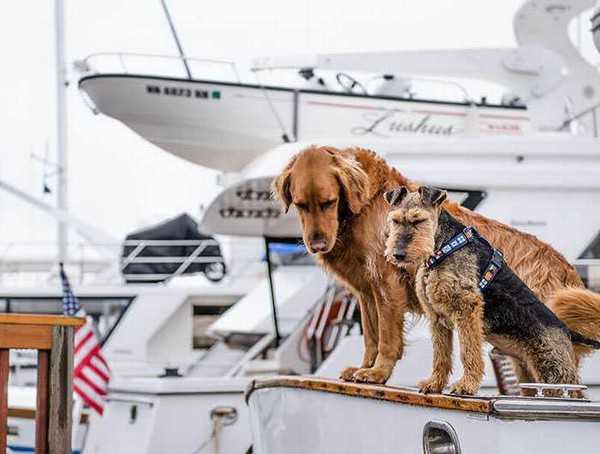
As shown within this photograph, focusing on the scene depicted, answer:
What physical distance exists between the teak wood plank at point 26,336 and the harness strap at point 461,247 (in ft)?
9.14

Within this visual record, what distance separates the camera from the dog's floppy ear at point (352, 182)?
4.87 meters

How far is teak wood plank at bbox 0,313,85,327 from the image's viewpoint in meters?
6.33

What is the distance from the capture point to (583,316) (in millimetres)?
4797

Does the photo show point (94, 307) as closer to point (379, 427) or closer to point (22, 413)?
point (22, 413)

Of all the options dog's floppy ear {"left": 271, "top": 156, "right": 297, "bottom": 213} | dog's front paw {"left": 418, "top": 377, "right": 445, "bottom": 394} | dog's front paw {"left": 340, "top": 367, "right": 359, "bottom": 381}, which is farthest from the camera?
dog's front paw {"left": 340, "top": 367, "right": 359, "bottom": 381}

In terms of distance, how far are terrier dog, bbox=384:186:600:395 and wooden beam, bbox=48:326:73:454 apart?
8.81 feet

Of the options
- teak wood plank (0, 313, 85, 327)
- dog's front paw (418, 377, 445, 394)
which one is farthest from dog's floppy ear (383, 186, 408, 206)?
teak wood plank (0, 313, 85, 327)

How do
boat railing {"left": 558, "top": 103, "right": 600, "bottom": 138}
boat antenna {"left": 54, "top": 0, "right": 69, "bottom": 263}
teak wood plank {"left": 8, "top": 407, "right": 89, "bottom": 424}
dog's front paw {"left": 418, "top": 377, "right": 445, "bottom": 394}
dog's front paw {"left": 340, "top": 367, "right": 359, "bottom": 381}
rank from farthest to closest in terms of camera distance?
boat antenna {"left": 54, "top": 0, "right": 69, "bottom": 263}
teak wood plank {"left": 8, "top": 407, "right": 89, "bottom": 424}
boat railing {"left": 558, "top": 103, "right": 600, "bottom": 138}
dog's front paw {"left": 340, "top": 367, "right": 359, "bottom": 381}
dog's front paw {"left": 418, "top": 377, "right": 445, "bottom": 394}

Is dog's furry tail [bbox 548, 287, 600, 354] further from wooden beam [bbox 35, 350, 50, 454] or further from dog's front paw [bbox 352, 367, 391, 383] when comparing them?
wooden beam [bbox 35, 350, 50, 454]

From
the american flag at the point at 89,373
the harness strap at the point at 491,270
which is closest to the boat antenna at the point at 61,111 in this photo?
the american flag at the point at 89,373

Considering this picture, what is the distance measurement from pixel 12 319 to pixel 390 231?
2743mm

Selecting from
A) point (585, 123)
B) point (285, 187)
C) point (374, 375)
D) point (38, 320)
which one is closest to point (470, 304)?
point (374, 375)

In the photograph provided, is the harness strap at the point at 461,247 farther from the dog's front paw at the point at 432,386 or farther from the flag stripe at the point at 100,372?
the flag stripe at the point at 100,372

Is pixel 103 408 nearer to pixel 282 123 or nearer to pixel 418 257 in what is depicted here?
pixel 282 123
